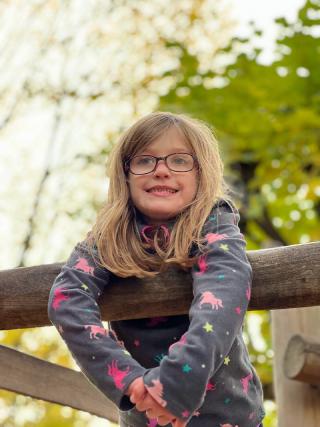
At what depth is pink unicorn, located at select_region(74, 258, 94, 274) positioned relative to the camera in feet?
6.34

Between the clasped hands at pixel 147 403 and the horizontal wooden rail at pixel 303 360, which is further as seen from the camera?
the horizontal wooden rail at pixel 303 360

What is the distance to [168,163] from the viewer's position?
2043 mm

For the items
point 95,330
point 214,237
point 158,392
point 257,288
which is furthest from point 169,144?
point 158,392

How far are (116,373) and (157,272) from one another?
1.32ft

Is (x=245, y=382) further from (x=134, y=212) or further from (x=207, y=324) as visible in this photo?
(x=134, y=212)

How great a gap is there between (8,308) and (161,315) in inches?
20.5

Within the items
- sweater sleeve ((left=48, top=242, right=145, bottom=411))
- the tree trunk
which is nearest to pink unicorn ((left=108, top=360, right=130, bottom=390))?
sweater sleeve ((left=48, top=242, right=145, bottom=411))

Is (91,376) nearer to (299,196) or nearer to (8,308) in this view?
(8,308)

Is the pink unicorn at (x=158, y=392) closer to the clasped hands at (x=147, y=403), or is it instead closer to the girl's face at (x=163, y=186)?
the clasped hands at (x=147, y=403)

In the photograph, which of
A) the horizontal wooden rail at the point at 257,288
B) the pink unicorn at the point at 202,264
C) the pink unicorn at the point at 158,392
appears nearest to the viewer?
the pink unicorn at the point at 158,392

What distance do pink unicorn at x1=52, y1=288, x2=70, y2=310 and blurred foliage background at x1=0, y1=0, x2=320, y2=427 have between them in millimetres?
4895

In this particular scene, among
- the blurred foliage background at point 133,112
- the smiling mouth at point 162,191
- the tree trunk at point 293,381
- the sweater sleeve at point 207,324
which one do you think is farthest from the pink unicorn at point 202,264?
the blurred foliage background at point 133,112

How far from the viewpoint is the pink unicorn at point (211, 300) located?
1682 mm

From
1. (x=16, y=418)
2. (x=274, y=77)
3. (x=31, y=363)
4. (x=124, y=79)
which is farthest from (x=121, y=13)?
(x=31, y=363)
